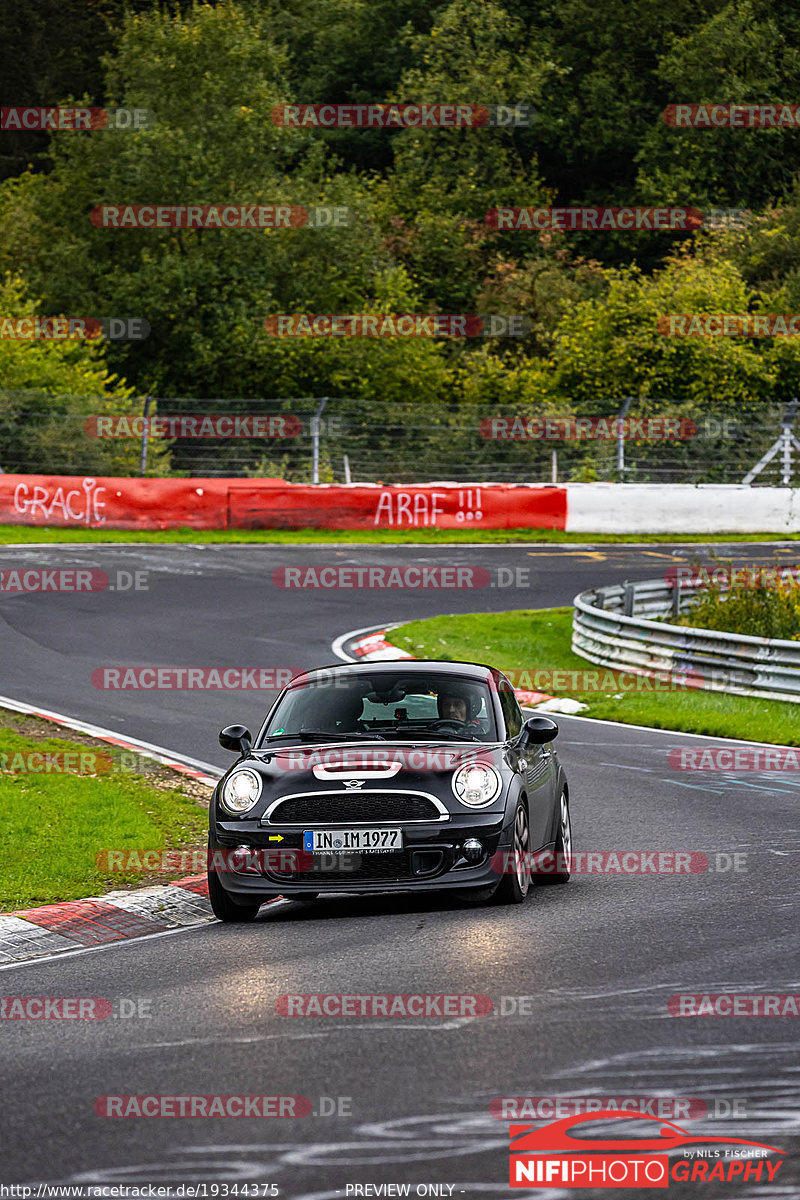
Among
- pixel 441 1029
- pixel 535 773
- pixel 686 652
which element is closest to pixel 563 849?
pixel 535 773

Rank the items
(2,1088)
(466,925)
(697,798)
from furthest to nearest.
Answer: (697,798) < (466,925) < (2,1088)

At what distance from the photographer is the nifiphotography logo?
4.82 metres

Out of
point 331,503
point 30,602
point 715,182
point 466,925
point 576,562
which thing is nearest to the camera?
point 466,925

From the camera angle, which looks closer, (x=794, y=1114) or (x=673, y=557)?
(x=794, y=1114)

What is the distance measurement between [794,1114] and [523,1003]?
175cm

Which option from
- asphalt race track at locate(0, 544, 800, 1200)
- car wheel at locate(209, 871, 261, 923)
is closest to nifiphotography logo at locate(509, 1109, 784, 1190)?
asphalt race track at locate(0, 544, 800, 1200)

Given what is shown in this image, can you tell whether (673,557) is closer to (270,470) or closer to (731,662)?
(270,470)

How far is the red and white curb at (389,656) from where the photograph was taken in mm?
19094

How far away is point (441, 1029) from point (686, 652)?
572 inches

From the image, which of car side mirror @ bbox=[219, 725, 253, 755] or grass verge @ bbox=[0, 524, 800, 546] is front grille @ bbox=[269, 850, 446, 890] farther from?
grass verge @ bbox=[0, 524, 800, 546]

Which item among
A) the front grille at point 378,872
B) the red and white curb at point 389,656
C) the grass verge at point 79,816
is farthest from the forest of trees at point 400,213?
the front grille at point 378,872

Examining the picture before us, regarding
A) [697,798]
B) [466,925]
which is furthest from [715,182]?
[466,925]

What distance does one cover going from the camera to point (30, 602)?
25.3m

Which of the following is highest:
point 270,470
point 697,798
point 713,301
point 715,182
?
point 715,182
